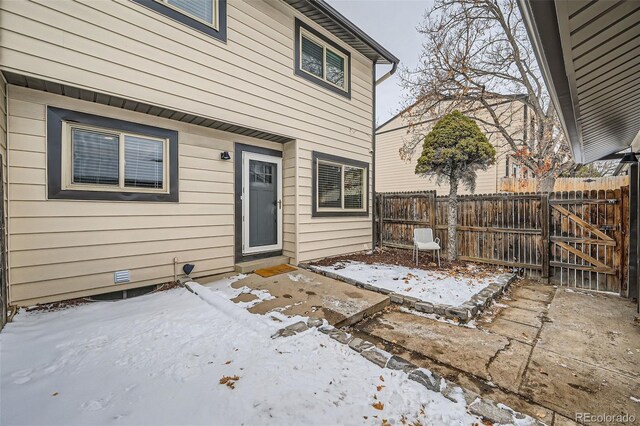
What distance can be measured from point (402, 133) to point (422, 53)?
4.68 m

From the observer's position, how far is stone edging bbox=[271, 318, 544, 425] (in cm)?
154

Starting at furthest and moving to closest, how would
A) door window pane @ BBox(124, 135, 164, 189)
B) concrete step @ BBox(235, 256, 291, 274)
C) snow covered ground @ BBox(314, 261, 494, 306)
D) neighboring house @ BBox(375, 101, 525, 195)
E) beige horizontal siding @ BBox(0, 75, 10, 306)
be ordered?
neighboring house @ BBox(375, 101, 525, 195), concrete step @ BBox(235, 256, 291, 274), snow covered ground @ BBox(314, 261, 494, 306), door window pane @ BBox(124, 135, 164, 189), beige horizontal siding @ BBox(0, 75, 10, 306)

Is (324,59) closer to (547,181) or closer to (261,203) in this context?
(261,203)

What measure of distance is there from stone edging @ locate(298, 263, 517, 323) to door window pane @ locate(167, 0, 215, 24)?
4389mm

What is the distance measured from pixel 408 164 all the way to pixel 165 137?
11180mm

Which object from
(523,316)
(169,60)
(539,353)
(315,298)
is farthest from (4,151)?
(523,316)

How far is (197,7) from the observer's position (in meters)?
3.78

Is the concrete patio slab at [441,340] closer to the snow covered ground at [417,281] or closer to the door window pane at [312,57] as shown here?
the snow covered ground at [417,281]

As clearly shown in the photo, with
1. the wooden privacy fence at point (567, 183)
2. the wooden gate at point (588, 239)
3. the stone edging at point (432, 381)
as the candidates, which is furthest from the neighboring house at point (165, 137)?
the wooden privacy fence at point (567, 183)

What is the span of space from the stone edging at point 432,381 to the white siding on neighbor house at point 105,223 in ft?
7.67

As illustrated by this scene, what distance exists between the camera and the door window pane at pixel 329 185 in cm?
548

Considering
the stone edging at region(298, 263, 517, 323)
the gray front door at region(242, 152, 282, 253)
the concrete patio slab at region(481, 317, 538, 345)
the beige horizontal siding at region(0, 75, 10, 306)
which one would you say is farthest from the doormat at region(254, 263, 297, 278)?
the concrete patio slab at region(481, 317, 538, 345)

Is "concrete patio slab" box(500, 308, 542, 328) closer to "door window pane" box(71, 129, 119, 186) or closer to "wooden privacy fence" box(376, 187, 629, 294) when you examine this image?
"wooden privacy fence" box(376, 187, 629, 294)

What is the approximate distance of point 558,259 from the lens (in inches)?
188
